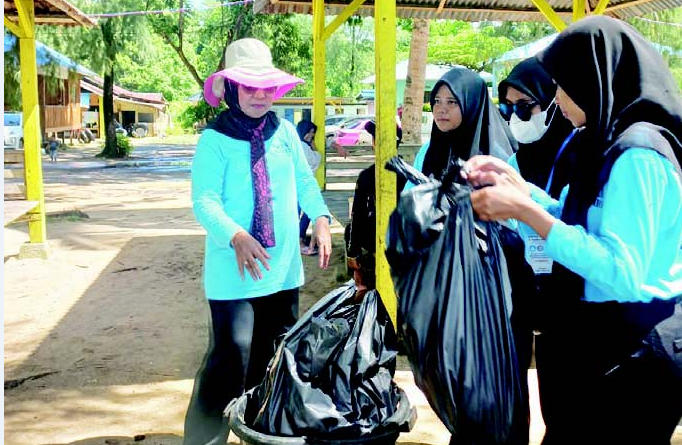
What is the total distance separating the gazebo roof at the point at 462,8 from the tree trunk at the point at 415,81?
1641mm

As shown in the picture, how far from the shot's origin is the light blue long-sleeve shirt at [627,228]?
165 cm

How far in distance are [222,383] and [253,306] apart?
0.32 m

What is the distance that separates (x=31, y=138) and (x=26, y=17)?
1353 mm

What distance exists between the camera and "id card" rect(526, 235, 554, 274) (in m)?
2.40

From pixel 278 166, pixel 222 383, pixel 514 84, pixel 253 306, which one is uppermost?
pixel 514 84

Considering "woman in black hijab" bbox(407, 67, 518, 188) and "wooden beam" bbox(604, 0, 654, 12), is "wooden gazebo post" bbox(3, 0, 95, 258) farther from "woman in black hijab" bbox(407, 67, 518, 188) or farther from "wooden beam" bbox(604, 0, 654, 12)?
"wooden beam" bbox(604, 0, 654, 12)

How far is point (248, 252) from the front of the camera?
2.65 meters

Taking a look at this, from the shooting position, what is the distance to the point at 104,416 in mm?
4004

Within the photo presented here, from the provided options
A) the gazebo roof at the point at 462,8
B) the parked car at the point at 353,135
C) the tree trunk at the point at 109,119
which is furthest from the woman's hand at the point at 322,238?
the tree trunk at the point at 109,119

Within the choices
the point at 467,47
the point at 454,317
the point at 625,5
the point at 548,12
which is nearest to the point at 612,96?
the point at 454,317

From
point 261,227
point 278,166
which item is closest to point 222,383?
point 261,227

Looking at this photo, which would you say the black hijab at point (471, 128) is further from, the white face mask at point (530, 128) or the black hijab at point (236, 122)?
the black hijab at point (236, 122)

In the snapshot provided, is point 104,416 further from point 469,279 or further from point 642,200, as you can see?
point 642,200

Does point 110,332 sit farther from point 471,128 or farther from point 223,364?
point 471,128
